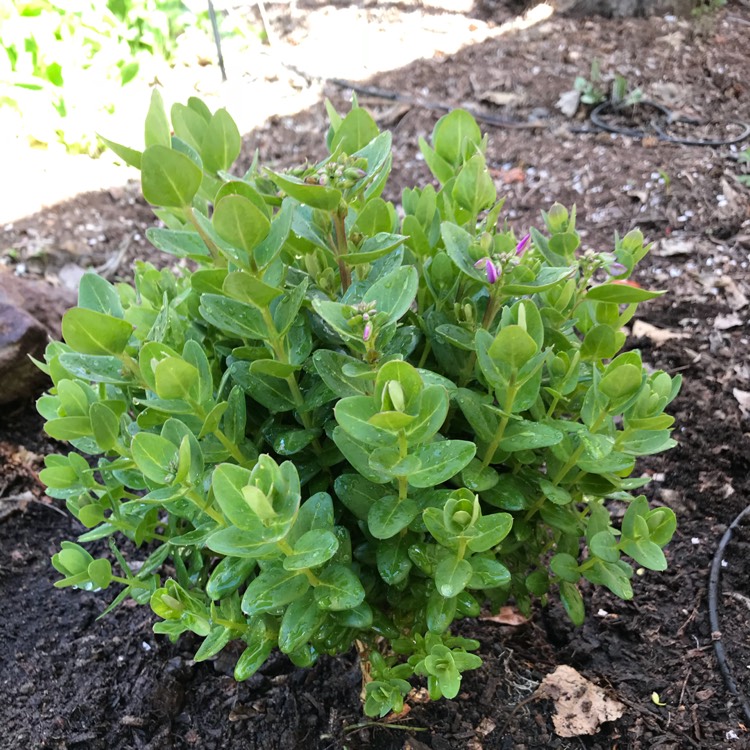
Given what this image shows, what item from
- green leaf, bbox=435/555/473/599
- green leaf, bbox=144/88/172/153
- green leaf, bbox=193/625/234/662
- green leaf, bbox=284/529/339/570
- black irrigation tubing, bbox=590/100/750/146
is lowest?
black irrigation tubing, bbox=590/100/750/146

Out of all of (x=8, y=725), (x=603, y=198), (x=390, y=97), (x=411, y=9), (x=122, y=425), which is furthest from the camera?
(x=411, y=9)

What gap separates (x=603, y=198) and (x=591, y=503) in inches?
102

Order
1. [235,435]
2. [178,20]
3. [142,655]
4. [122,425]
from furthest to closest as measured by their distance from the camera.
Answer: [178,20] → [142,655] → [122,425] → [235,435]

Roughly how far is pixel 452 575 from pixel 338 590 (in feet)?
0.62

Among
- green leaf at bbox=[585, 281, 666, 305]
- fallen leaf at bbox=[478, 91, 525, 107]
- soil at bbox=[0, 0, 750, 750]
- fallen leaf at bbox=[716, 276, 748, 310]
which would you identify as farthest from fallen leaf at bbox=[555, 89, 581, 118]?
green leaf at bbox=[585, 281, 666, 305]

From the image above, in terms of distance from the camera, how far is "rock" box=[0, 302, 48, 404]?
272cm

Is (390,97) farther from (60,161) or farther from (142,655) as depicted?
(142,655)

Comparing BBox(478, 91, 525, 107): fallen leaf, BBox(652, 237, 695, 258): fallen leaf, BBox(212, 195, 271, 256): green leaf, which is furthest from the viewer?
BBox(478, 91, 525, 107): fallen leaf

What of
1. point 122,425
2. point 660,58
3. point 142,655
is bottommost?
point 142,655

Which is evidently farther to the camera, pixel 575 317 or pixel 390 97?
pixel 390 97

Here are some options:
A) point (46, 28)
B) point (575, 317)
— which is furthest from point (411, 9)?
point (575, 317)

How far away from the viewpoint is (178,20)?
5.61 m

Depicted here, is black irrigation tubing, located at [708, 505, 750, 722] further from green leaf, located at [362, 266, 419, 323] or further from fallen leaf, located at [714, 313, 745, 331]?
green leaf, located at [362, 266, 419, 323]

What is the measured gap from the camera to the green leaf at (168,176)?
106cm
